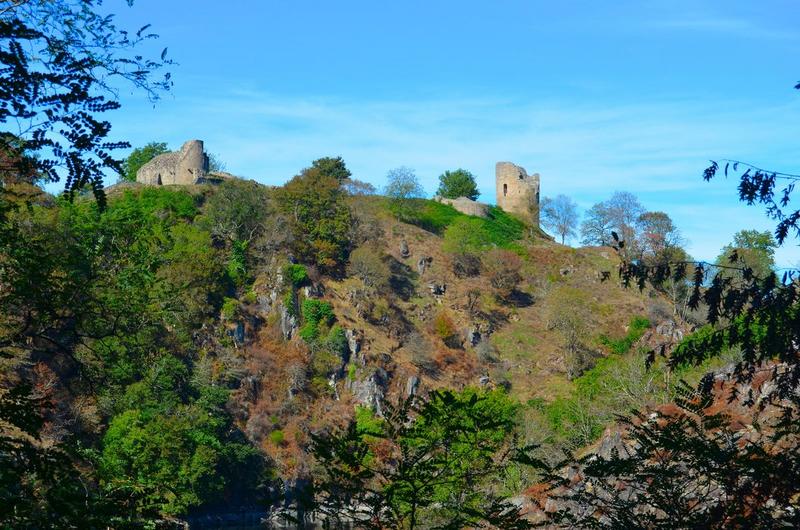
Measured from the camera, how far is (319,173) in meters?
63.7

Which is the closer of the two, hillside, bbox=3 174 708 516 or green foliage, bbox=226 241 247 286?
hillside, bbox=3 174 708 516

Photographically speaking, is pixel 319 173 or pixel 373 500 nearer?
pixel 373 500

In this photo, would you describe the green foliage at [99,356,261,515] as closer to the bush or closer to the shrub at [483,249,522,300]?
the bush

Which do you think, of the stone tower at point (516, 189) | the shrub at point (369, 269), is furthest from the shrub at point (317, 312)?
the stone tower at point (516, 189)

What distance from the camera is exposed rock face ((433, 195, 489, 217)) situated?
74062 mm

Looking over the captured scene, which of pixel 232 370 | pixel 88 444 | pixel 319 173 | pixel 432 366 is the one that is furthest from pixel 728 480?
pixel 319 173

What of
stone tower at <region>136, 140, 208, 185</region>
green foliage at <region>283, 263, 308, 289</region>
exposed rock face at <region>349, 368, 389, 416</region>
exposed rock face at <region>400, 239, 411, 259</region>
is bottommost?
exposed rock face at <region>349, 368, 389, 416</region>

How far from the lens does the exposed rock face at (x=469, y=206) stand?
243ft

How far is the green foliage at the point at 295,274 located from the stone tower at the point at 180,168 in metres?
11.5

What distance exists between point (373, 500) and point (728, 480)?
2.97 meters

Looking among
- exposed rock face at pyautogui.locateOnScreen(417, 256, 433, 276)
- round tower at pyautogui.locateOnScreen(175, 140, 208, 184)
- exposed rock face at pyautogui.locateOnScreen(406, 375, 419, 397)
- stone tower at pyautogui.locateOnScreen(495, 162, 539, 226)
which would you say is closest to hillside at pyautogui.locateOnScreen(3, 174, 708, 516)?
exposed rock face at pyautogui.locateOnScreen(417, 256, 433, 276)

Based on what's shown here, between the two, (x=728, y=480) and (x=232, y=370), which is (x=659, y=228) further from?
(x=728, y=480)

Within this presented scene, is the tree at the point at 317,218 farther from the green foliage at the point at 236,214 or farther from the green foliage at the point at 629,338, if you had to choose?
the green foliage at the point at 629,338

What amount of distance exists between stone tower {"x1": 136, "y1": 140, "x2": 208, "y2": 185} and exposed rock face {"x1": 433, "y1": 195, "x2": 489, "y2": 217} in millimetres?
20835
